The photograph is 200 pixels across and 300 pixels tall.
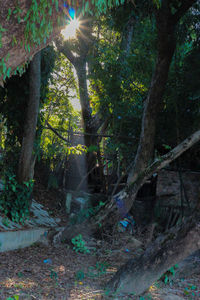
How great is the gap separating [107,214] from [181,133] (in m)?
3.32

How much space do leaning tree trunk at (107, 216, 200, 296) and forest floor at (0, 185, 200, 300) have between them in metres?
0.19

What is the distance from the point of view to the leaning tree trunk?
4660 mm

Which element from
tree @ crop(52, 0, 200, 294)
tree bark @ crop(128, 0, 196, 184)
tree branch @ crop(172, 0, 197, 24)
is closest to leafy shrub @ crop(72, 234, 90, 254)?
tree @ crop(52, 0, 200, 294)

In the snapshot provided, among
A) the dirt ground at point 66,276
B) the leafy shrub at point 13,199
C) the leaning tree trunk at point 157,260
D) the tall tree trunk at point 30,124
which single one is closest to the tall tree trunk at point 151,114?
the dirt ground at point 66,276

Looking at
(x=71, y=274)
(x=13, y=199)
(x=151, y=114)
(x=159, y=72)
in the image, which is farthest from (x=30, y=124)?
(x=71, y=274)

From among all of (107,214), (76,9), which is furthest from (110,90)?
(76,9)

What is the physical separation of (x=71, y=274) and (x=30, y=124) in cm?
376

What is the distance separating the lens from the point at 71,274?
5.95 metres

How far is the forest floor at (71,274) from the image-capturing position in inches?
191

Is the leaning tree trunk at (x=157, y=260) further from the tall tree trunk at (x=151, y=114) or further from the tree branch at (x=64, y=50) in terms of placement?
the tree branch at (x=64, y=50)

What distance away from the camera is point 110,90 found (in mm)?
10109

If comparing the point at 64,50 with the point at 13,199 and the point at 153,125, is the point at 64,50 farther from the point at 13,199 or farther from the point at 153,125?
the point at 13,199

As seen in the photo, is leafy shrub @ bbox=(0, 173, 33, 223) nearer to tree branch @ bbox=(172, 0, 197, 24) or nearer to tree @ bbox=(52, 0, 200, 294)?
tree @ bbox=(52, 0, 200, 294)

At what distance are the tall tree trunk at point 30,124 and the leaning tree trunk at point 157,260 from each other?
12.7 ft
